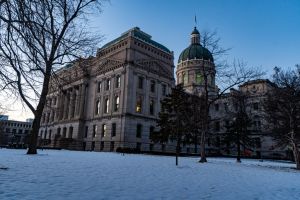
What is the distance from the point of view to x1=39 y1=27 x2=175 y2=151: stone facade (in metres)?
47.4

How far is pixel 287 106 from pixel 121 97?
99.9 feet

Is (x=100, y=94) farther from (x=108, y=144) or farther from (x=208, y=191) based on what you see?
(x=208, y=191)

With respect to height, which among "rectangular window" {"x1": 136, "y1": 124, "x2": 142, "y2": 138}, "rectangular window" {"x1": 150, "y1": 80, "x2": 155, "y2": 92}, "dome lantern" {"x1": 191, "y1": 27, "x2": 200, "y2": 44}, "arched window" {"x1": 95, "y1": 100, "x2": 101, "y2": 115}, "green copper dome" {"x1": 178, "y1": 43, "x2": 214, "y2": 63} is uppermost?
"dome lantern" {"x1": 191, "y1": 27, "x2": 200, "y2": 44}

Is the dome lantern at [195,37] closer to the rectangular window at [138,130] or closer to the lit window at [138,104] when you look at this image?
the lit window at [138,104]

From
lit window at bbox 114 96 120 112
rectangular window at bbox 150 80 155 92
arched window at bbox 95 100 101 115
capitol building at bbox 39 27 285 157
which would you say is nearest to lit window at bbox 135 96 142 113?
capitol building at bbox 39 27 285 157

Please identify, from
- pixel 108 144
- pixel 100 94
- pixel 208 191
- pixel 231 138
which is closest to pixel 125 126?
pixel 108 144

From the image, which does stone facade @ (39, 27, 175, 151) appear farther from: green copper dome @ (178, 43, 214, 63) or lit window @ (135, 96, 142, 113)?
green copper dome @ (178, 43, 214, 63)

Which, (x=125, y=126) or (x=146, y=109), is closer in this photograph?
(x=125, y=126)

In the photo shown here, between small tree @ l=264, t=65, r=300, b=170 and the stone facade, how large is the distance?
87.5 ft

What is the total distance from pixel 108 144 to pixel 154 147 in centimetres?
849

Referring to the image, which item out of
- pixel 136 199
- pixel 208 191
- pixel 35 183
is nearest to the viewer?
pixel 136 199

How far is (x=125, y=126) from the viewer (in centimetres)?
4566

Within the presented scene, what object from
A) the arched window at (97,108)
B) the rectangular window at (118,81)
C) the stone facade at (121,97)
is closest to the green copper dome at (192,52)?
the stone facade at (121,97)

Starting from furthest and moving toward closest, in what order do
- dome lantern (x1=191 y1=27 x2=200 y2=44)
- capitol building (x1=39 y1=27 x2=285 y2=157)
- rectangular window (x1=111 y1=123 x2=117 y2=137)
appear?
dome lantern (x1=191 y1=27 x2=200 y2=44) < rectangular window (x1=111 y1=123 x2=117 y2=137) < capitol building (x1=39 y1=27 x2=285 y2=157)
